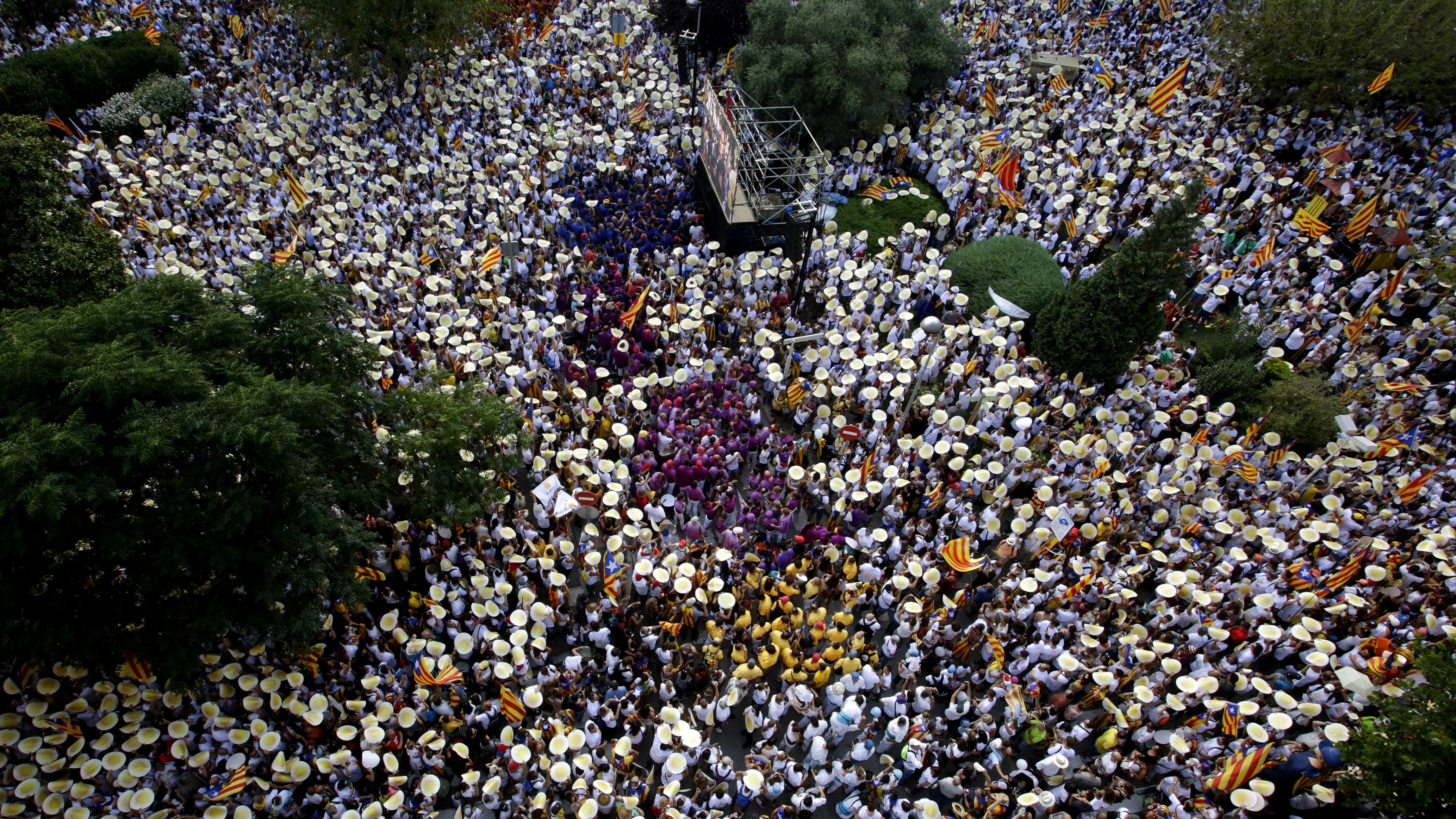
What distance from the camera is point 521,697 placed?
1077 centimetres

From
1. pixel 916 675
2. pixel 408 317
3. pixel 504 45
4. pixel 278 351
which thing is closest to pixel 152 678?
pixel 278 351

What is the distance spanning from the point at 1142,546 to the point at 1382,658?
130 inches

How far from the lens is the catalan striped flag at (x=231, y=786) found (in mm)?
9305

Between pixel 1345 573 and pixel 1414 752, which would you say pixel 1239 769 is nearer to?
pixel 1414 752

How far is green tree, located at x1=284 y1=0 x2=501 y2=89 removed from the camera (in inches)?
823

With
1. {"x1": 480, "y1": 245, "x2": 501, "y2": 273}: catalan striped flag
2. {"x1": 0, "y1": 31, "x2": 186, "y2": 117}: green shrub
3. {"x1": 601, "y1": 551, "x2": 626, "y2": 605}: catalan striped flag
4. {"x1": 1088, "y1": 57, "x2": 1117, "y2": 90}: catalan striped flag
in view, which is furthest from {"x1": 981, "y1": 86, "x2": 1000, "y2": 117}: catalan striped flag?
{"x1": 0, "y1": 31, "x2": 186, "y2": 117}: green shrub

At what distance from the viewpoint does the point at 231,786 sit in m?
9.30

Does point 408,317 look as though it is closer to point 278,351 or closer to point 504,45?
point 278,351

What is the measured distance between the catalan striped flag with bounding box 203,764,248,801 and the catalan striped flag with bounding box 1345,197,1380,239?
75.9 ft

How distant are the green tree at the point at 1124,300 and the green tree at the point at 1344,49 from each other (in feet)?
34.6

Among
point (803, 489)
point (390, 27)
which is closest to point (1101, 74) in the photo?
point (803, 489)

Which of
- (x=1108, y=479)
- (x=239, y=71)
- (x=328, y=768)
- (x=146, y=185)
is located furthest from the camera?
(x=239, y=71)

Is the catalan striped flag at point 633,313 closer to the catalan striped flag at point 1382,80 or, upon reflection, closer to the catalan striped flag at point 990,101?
the catalan striped flag at point 990,101

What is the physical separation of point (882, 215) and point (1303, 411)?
33.3ft
